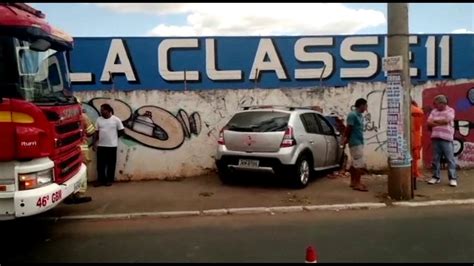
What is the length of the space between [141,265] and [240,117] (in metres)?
4.54

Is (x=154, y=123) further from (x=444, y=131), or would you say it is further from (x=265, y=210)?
(x=444, y=131)

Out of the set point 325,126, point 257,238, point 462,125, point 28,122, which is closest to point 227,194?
point 257,238

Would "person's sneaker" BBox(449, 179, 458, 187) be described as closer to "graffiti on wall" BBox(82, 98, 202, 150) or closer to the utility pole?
the utility pole

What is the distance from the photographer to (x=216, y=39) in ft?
33.6

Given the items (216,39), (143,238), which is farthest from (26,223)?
(216,39)

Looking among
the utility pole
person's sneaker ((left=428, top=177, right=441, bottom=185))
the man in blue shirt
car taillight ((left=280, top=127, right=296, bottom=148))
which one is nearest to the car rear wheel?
car taillight ((left=280, top=127, right=296, bottom=148))

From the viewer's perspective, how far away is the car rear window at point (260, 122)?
8594 mm

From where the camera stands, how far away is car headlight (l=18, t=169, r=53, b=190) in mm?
5039

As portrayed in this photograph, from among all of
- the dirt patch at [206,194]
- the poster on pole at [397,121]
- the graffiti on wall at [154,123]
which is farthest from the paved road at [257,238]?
the graffiti on wall at [154,123]

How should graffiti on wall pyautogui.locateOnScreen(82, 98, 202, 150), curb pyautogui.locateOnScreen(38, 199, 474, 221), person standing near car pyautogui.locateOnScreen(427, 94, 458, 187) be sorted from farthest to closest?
graffiti on wall pyautogui.locateOnScreen(82, 98, 202, 150), person standing near car pyautogui.locateOnScreen(427, 94, 458, 187), curb pyautogui.locateOnScreen(38, 199, 474, 221)

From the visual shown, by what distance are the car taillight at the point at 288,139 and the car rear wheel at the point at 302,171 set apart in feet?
1.22

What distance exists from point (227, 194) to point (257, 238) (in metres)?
2.64

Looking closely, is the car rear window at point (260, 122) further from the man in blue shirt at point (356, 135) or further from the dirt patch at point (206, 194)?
the dirt patch at point (206, 194)

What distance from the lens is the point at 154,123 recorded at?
1009 cm
